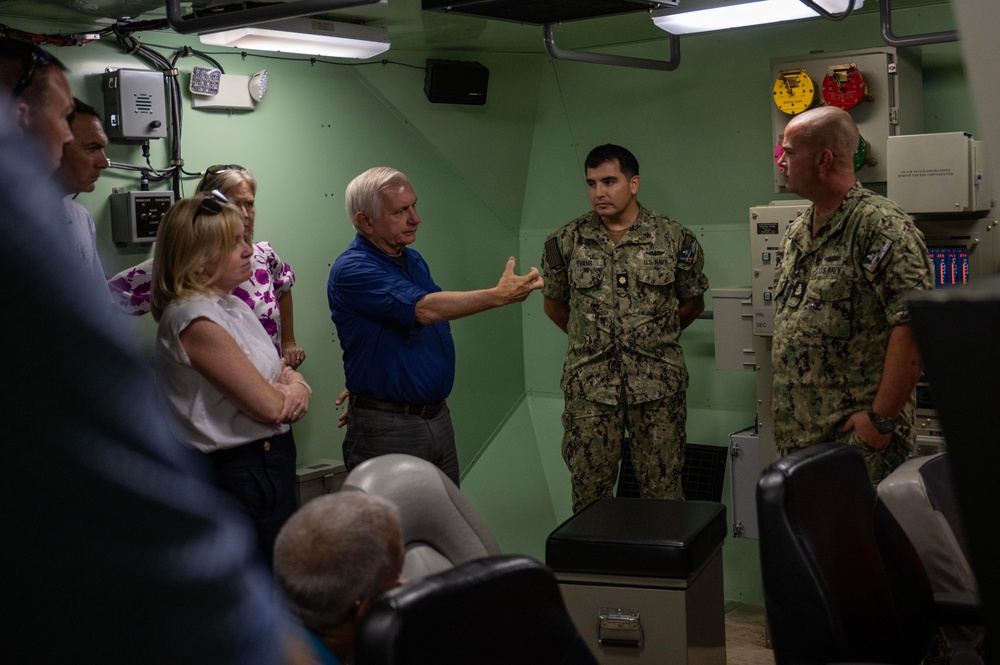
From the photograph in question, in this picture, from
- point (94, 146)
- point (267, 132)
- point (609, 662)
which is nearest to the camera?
point (609, 662)

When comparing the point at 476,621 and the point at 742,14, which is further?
the point at 742,14

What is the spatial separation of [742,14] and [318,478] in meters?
2.64

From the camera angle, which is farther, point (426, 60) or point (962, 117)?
point (426, 60)

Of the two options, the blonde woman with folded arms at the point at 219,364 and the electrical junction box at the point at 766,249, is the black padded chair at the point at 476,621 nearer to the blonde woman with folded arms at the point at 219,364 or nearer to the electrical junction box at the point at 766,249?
the blonde woman with folded arms at the point at 219,364

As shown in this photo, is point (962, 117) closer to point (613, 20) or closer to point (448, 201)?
point (613, 20)

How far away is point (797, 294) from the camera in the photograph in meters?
3.54

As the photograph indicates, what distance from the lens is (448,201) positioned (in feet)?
18.2

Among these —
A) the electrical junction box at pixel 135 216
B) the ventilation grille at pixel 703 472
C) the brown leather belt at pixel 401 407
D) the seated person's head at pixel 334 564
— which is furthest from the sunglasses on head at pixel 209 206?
the ventilation grille at pixel 703 472

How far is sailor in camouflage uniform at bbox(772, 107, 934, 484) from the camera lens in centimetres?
328

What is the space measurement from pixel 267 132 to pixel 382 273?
1152mm

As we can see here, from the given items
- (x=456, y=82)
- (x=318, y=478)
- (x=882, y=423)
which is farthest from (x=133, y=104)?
(x=882, y=423)

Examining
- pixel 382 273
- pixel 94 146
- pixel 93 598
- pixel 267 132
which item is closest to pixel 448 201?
pixel 267 132

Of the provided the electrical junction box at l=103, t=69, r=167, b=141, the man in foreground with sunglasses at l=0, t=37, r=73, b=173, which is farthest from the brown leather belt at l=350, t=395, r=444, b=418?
the man in foreground with sunglasses at l=0, t=37, r=73, b=173

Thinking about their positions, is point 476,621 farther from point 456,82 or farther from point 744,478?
point 456,82
